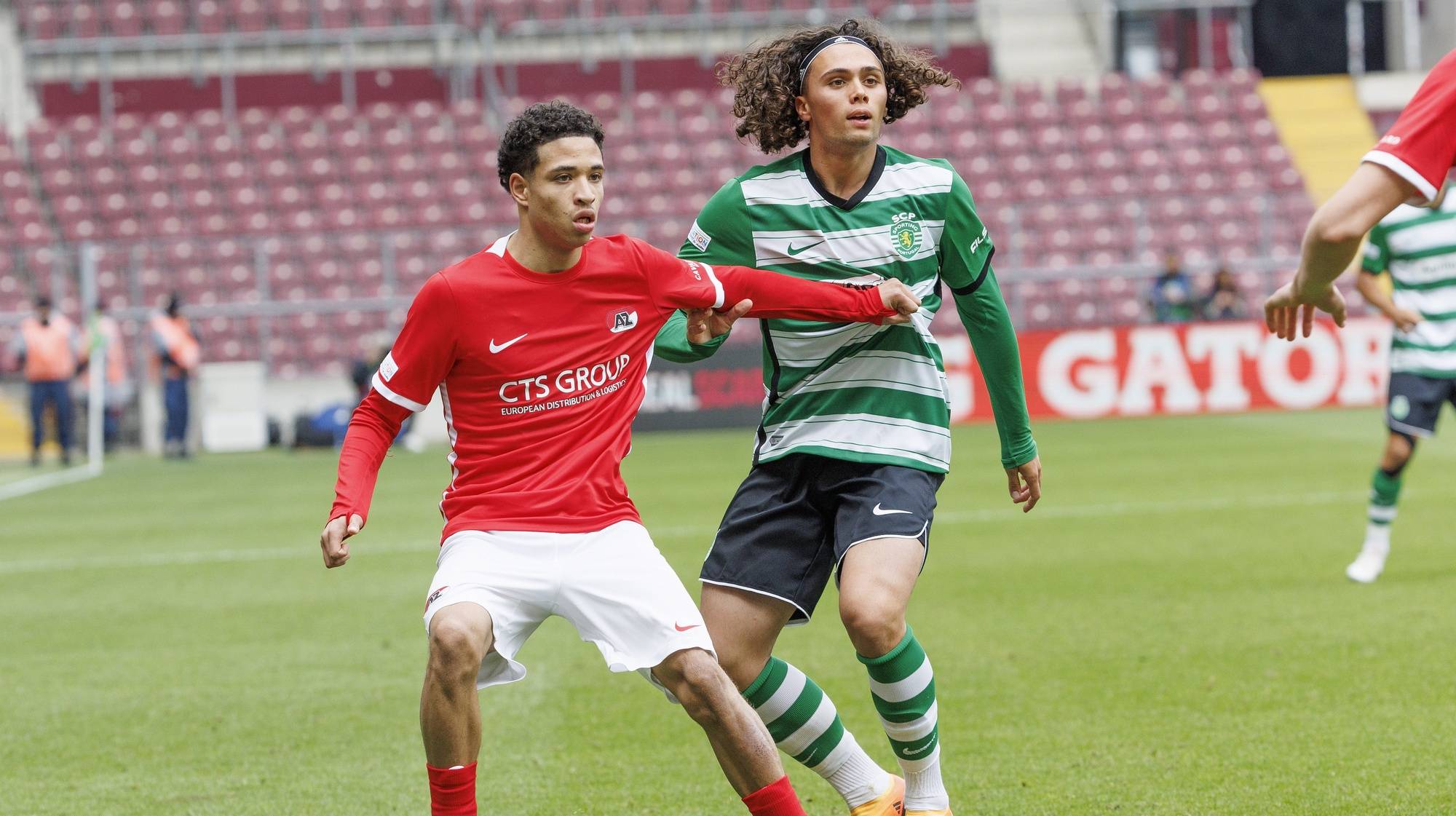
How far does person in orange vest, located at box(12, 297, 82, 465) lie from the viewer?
20.0m

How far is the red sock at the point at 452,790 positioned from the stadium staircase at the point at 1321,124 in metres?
26.6

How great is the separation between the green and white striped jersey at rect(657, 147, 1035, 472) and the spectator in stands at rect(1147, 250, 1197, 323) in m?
17.5

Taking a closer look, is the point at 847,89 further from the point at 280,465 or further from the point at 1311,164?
the point at 1311,164

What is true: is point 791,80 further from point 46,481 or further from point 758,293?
point 46,481

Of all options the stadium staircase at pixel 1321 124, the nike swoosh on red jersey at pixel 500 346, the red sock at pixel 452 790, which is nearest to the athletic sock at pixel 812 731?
the red sock at pixel 452 790

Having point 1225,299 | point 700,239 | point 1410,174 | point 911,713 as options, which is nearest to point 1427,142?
point 1410,174

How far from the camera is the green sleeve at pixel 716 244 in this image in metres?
4.50

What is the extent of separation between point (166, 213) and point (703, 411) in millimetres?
11415

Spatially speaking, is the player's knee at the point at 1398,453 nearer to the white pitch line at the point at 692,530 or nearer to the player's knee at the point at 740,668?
the white pitch line at the point at 692,530

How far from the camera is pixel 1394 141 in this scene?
9.49 ft

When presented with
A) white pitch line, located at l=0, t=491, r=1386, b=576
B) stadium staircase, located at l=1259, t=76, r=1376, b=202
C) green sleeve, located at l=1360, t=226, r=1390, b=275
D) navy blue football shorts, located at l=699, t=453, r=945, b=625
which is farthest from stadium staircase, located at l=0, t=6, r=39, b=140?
navy blue football shorts, located at l=699, t=453, r=945, b=625

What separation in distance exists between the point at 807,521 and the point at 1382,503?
493cm

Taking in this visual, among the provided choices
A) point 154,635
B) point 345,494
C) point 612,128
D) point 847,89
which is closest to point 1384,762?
point 847,89

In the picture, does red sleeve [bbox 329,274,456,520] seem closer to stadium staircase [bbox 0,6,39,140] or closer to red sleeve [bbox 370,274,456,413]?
red sleeve [bbox 370,274,456,413]
